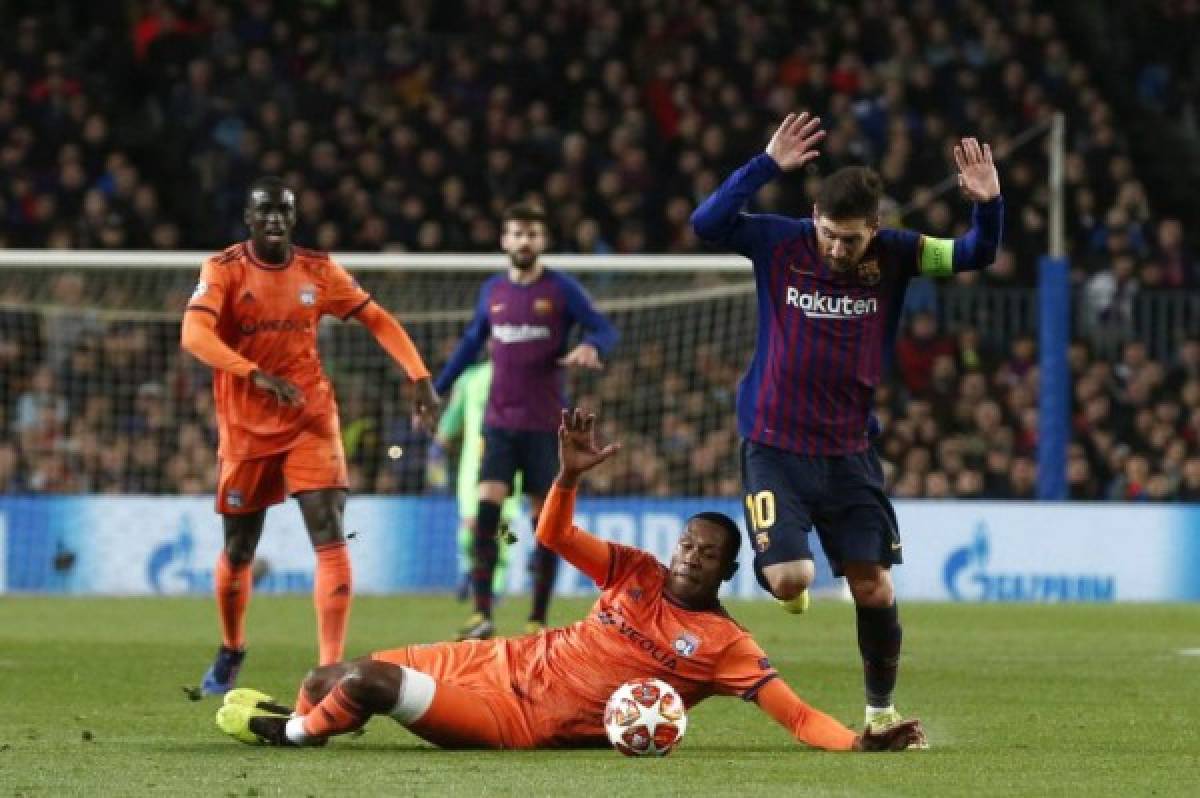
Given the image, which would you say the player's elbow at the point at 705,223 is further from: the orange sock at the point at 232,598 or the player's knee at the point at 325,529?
the orange sock at the point at 232,598

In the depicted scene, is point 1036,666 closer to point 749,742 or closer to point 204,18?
point 749,742

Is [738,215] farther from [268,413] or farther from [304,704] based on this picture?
[268,413]

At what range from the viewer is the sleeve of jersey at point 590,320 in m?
13.6

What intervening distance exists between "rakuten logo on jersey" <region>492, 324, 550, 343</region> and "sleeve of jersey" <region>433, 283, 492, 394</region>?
75 millimetres

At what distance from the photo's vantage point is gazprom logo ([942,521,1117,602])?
19.0 meters

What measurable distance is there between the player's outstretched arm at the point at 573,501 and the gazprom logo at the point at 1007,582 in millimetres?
11195

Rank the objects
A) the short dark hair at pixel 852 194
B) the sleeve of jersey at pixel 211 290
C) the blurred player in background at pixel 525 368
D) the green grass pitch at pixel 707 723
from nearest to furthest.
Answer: the green grass pitch at pixel 707 723, the short dark hair at pixel 852 194, the sleeve of jersey at pixel 211 290, the blurred player in background at pixel 525 368

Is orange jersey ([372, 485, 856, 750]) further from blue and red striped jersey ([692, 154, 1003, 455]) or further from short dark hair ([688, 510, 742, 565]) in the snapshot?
blue and red striped jersey ([692, 154, 1003, 455])

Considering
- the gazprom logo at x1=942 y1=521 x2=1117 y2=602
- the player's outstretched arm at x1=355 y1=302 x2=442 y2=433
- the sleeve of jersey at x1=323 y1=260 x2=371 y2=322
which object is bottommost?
the gazprom logo at x1=942 y1=521 x2=1117 y2=602

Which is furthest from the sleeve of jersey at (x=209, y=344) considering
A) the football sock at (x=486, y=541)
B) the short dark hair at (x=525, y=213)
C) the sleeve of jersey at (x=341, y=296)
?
the football sock at (x=486, y=541)

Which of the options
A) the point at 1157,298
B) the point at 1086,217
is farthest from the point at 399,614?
the point at 1086,217

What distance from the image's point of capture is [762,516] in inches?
332

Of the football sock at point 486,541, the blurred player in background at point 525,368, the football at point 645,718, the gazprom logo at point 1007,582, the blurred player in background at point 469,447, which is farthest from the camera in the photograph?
the gazprom logo at point 1007,582

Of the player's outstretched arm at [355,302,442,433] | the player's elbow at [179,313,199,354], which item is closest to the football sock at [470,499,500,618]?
the player's outstretched arm at [355,302,442,433]
